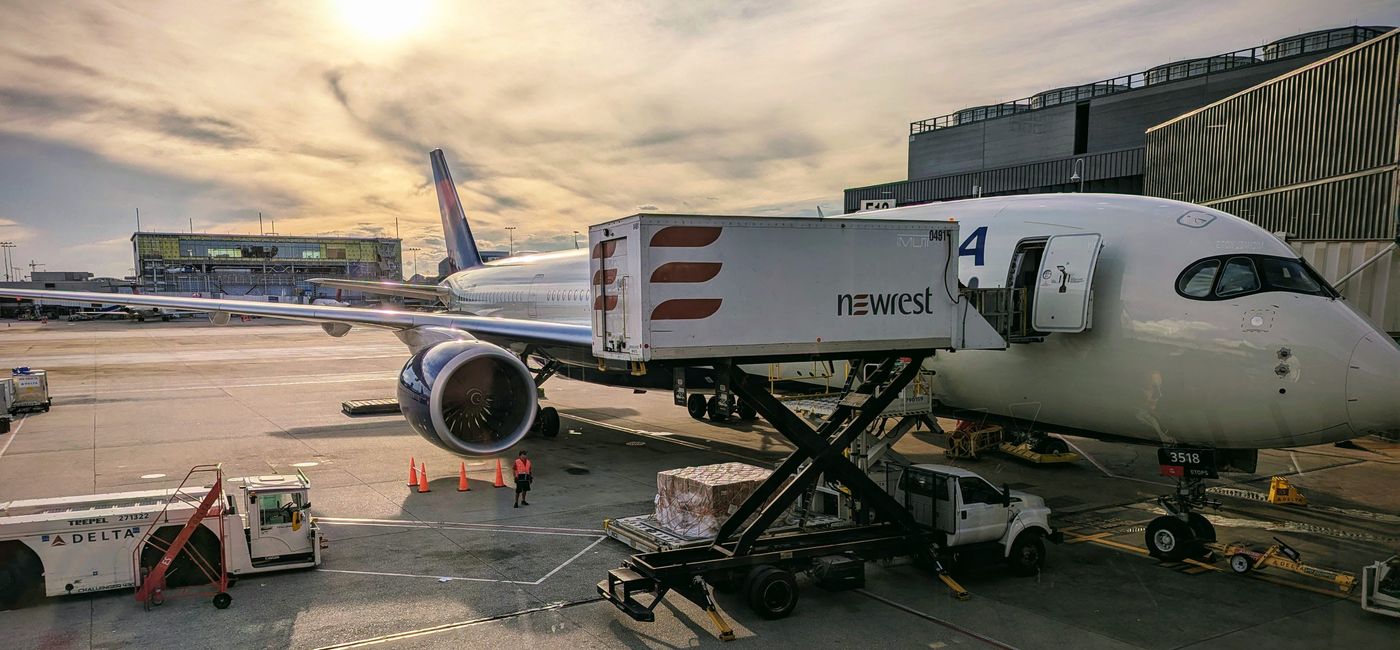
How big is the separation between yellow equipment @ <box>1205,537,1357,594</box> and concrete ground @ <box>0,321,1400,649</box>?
22 centimetres

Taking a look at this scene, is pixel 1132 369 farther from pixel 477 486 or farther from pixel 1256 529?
pixel 477 486

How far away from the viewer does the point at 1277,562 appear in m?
10.6

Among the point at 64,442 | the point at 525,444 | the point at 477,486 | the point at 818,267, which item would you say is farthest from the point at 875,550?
the point at 64,442

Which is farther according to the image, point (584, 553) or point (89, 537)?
point (584, 553)

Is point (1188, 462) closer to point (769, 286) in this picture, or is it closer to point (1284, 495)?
point (1284, 495)

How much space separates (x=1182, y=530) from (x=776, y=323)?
263 inches

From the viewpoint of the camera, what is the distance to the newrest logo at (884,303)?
9680 mm

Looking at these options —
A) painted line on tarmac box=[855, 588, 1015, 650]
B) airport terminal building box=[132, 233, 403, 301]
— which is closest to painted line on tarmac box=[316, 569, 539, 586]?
painted line on tarmac box=[855, 588, 1015, 650]

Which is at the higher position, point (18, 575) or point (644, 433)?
point (18, 575)

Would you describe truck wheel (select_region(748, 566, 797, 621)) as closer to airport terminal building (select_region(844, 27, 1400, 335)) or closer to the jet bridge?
the jet bridge

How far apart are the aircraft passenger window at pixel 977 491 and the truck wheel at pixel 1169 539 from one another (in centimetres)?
245

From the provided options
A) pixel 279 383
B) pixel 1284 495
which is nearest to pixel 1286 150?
pixel 1284 495

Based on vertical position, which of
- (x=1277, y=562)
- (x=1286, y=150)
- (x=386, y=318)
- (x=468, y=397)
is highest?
(x=1286, y=150)

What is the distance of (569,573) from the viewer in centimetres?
1091
